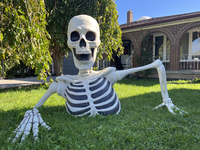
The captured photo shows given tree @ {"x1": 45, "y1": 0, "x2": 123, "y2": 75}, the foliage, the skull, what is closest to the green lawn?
the skull

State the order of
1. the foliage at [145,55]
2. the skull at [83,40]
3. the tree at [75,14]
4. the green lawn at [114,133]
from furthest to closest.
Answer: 1. the foliage at [145,55]
2. the tree at [75,14]
3. the skull at [83,40]
4. the green lawn at [114,133]

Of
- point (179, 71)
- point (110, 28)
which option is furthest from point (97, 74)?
point (179, 71)

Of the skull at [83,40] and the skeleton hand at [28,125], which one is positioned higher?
the skull at [83,40]

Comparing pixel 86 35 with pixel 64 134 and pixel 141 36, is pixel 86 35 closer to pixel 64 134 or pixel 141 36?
pixel 64 134

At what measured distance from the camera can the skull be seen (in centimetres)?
256

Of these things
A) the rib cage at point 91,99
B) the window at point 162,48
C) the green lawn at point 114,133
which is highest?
the window at point 162,48

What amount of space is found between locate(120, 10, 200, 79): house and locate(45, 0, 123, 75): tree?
198 inches

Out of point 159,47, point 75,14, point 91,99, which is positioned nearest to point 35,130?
point 91,99

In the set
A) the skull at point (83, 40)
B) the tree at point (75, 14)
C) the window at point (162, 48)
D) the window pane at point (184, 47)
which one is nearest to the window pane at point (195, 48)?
the window pane at point (184, 47)

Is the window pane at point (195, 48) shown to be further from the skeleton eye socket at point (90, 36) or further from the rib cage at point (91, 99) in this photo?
the skeleton eye socket at point (90, 36)

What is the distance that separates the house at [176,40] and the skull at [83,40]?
844cm

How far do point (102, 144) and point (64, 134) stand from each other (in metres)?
0.58

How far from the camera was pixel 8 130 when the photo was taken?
2246mm

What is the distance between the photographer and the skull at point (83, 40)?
256 centimetres
